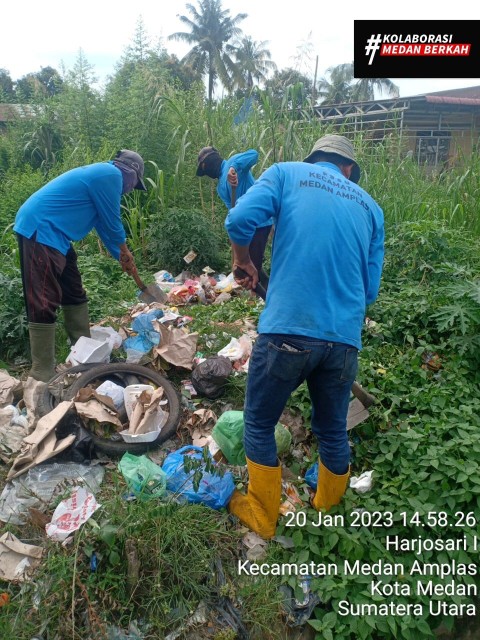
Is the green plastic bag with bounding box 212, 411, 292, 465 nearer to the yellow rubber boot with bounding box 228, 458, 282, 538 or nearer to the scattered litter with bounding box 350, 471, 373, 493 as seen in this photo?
the yellow rubber boot with bounding box 228, 458, 282, 538

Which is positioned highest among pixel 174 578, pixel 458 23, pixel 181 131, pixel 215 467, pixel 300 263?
pixel 458 23

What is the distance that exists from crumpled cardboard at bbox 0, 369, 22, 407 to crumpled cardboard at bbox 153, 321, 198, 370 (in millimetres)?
994

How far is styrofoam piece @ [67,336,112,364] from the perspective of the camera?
3.78 meters

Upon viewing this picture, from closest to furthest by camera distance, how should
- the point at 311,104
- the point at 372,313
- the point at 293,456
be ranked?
the point at 293,456 < the point at 372,313 < the point at 311,104

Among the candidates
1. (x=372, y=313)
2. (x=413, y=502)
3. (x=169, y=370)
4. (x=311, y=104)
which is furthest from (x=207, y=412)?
(x=311, y=104)

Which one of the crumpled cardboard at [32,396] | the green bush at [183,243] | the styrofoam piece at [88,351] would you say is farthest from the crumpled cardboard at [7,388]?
the green bush at [183,243]

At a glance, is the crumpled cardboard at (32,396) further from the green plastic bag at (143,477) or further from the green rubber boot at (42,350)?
the green plastic bag at (143,477)

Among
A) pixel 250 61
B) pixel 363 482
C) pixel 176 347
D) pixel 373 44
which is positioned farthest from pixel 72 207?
pixel 250 61

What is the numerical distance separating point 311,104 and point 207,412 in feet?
16.5

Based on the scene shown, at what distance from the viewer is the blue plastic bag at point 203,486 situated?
268 centimetres

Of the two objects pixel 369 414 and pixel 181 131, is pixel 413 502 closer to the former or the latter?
pixel 369 414

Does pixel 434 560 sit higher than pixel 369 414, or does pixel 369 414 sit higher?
pixel 369 414

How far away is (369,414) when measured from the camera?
321 cm

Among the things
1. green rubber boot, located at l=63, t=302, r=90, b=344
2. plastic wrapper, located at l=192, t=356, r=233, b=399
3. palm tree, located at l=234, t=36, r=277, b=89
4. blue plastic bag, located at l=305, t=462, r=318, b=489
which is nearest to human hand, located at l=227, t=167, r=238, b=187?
green rubber boot, located at l=63, t=302, r=90, b=344
